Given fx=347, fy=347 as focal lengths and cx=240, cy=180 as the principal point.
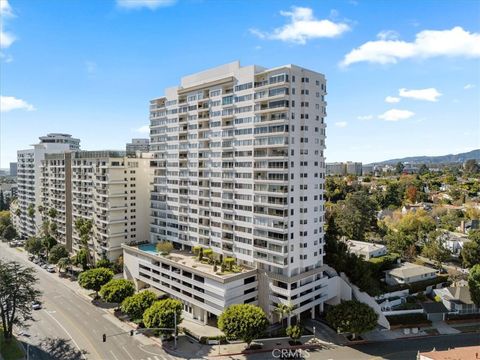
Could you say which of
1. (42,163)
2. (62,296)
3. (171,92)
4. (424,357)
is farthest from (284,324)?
(42,163)

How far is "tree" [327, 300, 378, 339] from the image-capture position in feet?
218

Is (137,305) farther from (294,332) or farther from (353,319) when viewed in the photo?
(353,319)

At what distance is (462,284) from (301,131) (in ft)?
213

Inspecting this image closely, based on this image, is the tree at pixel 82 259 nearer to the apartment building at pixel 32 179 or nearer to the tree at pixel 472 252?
the apartment building at pixel 32 179

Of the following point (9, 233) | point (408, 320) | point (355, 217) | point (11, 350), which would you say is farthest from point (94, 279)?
point (9, 233)

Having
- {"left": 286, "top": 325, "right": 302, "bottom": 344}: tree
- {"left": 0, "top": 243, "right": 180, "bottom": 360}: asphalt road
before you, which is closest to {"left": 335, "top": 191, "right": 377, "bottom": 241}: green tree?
{"left": 286, "top": 325, "right": 302, "bottom": 344}: tree

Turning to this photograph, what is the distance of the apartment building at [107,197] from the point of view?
106938 millimetres

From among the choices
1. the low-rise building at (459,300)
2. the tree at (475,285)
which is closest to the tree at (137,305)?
the low-rise building at (459,300)

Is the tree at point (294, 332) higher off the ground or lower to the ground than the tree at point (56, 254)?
lower

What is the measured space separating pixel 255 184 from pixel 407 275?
47.8m

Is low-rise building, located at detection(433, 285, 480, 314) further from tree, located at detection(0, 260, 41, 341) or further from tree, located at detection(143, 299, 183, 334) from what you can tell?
tree, located at detection(0, 260, 41, 341)

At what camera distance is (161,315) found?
6600 cm

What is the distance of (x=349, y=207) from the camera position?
126188 mm

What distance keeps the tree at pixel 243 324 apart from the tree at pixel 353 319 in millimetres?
14719
